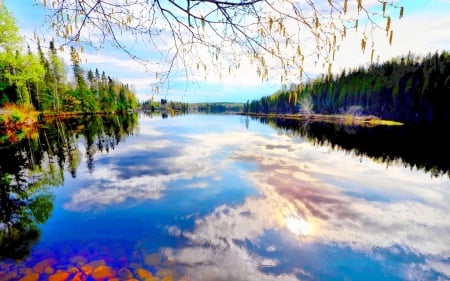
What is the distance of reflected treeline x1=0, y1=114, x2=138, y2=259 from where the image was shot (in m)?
9.10

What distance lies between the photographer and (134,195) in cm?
1341

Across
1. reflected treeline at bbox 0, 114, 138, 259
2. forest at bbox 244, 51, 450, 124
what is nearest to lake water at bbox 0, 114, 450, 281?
reflected treeline at bbox 0, 114, 138, 259

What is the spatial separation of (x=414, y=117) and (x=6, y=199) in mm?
99657

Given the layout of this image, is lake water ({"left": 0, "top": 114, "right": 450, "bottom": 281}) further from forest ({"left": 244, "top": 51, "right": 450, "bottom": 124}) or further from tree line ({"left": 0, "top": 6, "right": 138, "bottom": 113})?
forest ({"left": 244, "top": 51, "right": 450, "bottom": 124})

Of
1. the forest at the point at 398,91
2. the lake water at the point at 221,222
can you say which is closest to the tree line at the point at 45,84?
the lake water at the point at 221,222

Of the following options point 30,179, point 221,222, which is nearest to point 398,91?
point 221,222

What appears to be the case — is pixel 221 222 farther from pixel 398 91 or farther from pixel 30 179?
pixel 398 91

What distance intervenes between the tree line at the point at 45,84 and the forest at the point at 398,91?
5212 cm

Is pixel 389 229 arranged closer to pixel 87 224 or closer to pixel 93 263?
pixel 93 263

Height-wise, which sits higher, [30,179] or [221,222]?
[30,179]

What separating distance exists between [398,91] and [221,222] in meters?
94.3

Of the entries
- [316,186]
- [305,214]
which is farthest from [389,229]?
[316,186]

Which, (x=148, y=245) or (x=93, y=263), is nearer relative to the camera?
(x=93, y=263)

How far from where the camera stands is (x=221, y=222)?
10.4 meters
